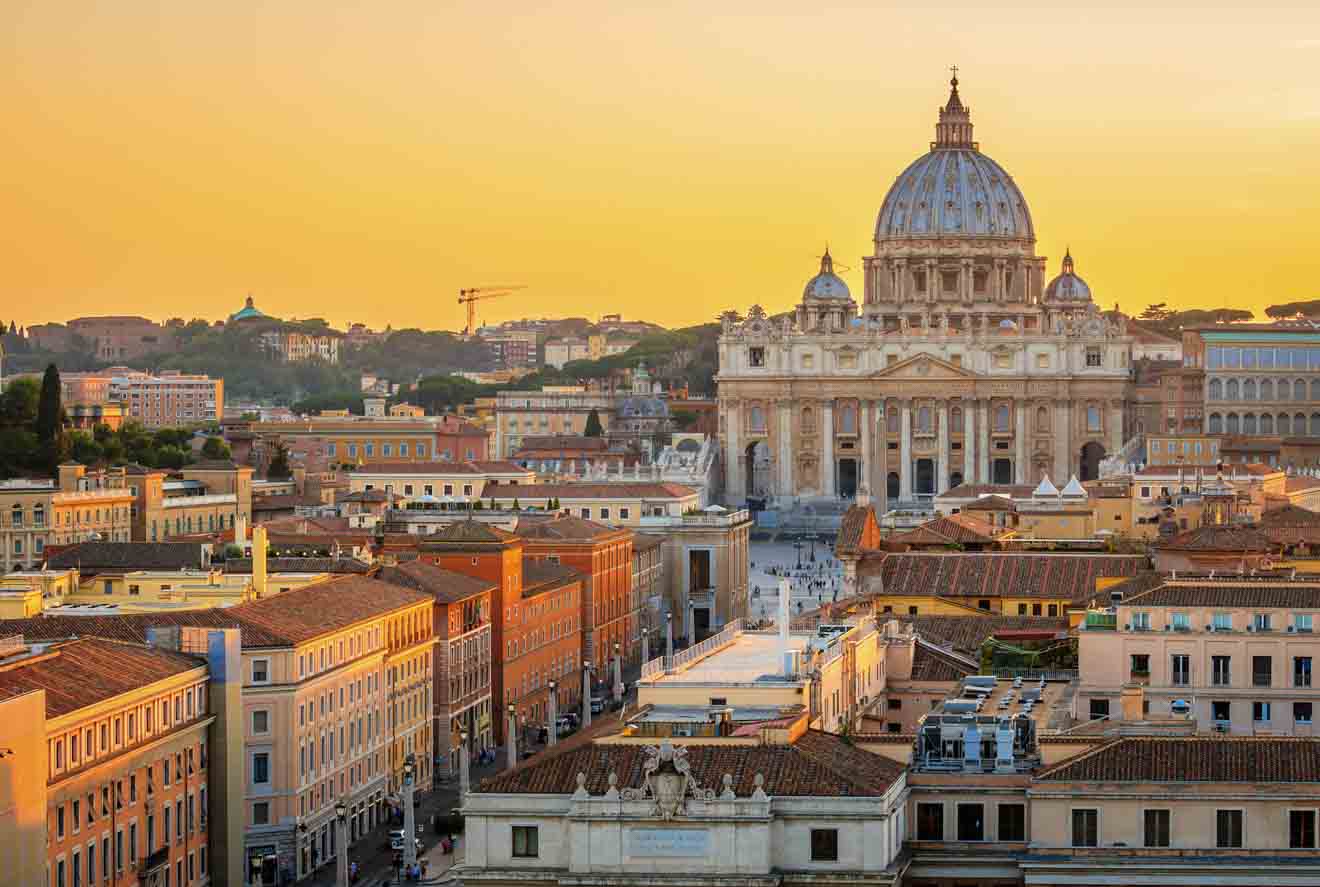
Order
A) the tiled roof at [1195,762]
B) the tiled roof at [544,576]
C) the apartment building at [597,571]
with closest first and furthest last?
1. the tiled roof at [1195,762]
2. the tiled roof at [544,576]
3. the apartment building at [597,571]

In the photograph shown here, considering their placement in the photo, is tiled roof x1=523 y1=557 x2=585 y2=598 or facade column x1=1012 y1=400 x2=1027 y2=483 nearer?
tiled roof x1=523 y1=557 x2=585 y2=598

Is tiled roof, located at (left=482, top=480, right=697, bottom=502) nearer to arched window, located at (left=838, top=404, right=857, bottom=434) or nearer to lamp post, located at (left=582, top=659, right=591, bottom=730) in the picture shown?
lamp post, located at (left=582, top=659, right=591, bottom=730)

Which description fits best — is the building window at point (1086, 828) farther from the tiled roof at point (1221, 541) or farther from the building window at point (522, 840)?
the tiled roof at point (1221, 541)

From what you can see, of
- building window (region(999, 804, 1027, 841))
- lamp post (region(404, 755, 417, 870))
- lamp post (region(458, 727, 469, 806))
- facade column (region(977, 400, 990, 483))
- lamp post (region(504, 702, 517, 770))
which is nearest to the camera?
building window (region(999, 804, 1027, 841))

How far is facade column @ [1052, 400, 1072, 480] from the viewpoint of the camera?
18488 cm

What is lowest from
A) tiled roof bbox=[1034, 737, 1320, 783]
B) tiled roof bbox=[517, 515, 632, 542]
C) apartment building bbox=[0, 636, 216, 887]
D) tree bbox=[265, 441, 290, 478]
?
apartment building bbox=[0, 636, 216, 887]

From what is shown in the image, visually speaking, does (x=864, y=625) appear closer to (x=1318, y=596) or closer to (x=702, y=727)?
(x=1318, y=596)

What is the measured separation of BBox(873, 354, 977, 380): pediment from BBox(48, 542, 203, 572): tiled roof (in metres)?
117

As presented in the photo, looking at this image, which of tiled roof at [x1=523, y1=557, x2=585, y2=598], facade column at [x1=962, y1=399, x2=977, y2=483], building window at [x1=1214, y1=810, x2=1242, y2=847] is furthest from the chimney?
facade column at [x1=962, y1=399, x2=977, y2=483]

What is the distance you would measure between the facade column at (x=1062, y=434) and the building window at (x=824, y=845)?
151427 mm

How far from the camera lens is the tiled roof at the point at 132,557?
6956 cm

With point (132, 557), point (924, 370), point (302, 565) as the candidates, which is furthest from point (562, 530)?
point (924, 370)

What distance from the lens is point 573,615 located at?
83.1 metres

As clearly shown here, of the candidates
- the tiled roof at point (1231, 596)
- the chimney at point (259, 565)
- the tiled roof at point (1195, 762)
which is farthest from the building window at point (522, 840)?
the chimney at point (259, 565)
